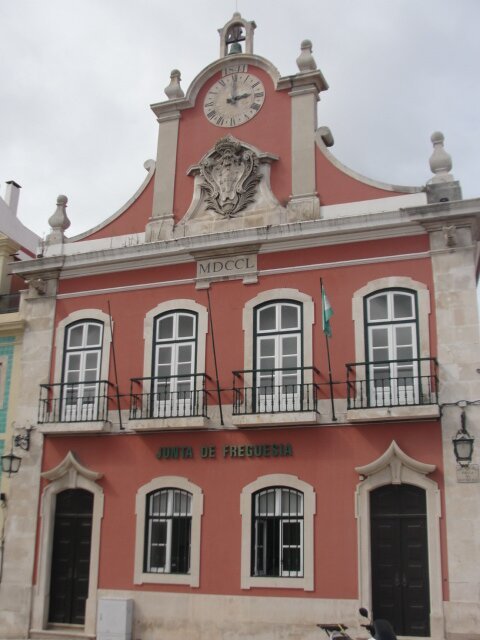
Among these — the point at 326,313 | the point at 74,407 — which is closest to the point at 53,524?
the point at 74,407

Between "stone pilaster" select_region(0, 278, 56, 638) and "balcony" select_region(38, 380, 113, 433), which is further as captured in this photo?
"balcony" select_region(38, 380, 113, 433)

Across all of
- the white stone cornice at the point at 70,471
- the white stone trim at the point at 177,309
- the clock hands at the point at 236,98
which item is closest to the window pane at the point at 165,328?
the white stone trim at the point at 177,309

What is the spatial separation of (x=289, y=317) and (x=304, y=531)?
4109 mm

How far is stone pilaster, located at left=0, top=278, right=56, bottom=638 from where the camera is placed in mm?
15898

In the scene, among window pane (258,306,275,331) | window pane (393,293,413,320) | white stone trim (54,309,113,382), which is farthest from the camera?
white stone trim (54,309,113,382)

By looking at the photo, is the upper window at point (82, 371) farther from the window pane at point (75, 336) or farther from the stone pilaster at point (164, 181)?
the stone pilaster at point (164, 181)

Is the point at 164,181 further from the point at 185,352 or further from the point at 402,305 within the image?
the point at 402,305

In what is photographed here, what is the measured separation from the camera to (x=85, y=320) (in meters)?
17.3

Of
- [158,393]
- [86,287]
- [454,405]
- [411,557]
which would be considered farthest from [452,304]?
[86,287]

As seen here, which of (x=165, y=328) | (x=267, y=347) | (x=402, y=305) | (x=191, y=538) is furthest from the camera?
(x=165, y=328)

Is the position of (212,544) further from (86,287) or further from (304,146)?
(304,146)

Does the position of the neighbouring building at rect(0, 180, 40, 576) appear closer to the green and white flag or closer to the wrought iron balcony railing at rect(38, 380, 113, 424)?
the wrought iron balcony railing at rect(38, 380, 113, 424)

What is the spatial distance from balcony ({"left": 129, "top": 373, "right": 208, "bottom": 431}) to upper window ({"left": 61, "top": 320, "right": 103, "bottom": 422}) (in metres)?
0.91

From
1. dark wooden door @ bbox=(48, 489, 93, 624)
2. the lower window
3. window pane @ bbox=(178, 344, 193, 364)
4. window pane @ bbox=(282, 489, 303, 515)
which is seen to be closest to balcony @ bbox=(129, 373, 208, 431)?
window pane @ bbox=(178, 344, 193, 364)
